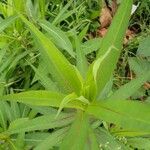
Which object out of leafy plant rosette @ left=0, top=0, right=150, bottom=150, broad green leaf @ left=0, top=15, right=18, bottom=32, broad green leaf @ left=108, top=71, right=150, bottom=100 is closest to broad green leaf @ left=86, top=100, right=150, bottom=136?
leafy plant rosette @ left=0, top=0, right=150, bottom=150

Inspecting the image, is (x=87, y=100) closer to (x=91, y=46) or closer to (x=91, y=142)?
(x=91, y=142)

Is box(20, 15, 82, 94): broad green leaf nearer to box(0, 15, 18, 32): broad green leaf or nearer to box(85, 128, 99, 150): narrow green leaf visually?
box(85, 128, 99, 150): narrow green leaf

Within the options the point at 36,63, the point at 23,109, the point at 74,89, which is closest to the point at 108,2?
the point at 36,63

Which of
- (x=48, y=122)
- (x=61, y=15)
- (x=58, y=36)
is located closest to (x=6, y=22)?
(x=58, y=36)

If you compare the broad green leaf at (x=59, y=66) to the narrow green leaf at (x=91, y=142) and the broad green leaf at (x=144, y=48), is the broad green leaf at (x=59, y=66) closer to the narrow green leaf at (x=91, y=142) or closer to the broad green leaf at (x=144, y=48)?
the narrow green leaf at (x=91, y=142)

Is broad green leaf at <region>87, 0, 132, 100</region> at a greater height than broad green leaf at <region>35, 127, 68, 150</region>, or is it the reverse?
broad green leaf at <region>87, 0, 132, 100</region>

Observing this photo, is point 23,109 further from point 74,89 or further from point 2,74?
point 74,89
